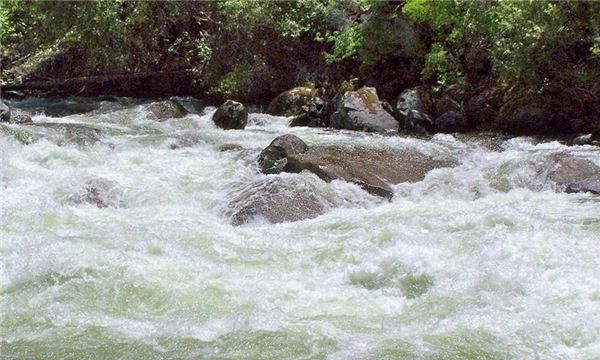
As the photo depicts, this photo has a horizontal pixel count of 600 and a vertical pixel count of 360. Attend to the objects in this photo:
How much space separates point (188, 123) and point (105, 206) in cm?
589

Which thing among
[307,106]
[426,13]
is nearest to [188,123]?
[307,106]

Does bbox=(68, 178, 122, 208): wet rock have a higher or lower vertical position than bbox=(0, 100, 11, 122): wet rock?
lower

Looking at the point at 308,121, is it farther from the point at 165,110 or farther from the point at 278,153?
the point at 278,153

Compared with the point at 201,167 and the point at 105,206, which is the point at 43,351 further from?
the point at 201,167

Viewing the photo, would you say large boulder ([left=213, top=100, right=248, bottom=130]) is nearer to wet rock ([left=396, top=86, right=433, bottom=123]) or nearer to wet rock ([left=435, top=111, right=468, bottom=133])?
wet rock ([left=396, top=86, right=433, bottom=123])

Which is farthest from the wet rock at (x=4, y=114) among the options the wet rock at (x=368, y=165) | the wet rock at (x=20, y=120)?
the wet rock at (x=368, y=165)

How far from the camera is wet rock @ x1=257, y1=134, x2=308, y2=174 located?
9.17 m

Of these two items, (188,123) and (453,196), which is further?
(188,123)

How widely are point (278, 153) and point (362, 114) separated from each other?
3.81m

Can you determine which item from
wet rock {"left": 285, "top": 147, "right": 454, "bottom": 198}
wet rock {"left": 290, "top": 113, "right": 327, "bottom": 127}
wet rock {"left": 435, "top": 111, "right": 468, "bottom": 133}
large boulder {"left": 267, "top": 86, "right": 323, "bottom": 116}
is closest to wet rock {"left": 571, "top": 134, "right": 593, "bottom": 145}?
wet rock {"left": 435, "top": 111, "right": 468, "bottom": 133}

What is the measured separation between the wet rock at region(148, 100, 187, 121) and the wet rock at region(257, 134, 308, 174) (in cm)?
506

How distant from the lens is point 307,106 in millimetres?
14344

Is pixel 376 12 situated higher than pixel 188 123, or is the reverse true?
pixel 376 12

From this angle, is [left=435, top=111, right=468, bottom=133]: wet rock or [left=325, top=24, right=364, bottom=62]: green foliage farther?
[left=325, top=24, right=364, bottom=62]: green foliage
